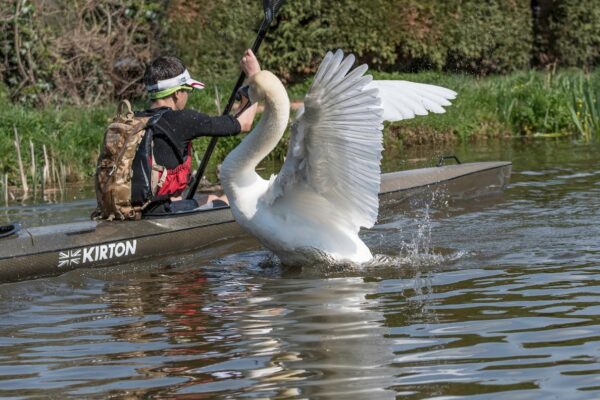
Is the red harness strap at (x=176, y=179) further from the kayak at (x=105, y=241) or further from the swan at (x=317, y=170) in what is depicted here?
the swan at (x=317, y=170)

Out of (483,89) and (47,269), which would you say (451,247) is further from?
(483,89)

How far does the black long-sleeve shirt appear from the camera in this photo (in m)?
8.94

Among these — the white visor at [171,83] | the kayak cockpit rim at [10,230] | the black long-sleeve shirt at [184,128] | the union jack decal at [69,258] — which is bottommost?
the union jack decal at [69,258]

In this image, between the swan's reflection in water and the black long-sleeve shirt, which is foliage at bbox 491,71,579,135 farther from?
the swan's reflection in water

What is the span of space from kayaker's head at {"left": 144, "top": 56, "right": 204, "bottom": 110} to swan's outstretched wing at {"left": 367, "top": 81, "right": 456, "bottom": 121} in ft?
4.67

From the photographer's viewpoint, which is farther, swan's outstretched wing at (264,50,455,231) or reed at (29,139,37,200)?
reed at (29,139,37,200)

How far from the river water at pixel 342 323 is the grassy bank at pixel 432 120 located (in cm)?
544

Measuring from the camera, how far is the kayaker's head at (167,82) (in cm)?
909

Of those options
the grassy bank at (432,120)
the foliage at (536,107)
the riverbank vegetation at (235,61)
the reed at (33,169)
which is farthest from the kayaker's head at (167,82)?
the foliage at (536,107)

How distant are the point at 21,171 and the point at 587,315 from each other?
8287 mm

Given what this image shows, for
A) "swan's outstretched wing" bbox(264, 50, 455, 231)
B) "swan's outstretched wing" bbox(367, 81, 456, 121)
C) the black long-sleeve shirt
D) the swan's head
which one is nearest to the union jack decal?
the black long-sleeve shirt

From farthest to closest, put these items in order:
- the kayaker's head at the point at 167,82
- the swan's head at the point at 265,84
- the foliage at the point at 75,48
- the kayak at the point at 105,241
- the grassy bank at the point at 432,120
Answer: the foliage at the point at 75,48 < the grassy bank at the point at 432,120 < the kayaker's head at the point at 167,82 < the kayak at the point at 105,241 < the swan's head at the point at 265,84

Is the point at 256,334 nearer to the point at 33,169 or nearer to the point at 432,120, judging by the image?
Result: the point at 33,169

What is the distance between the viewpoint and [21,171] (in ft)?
43.3
